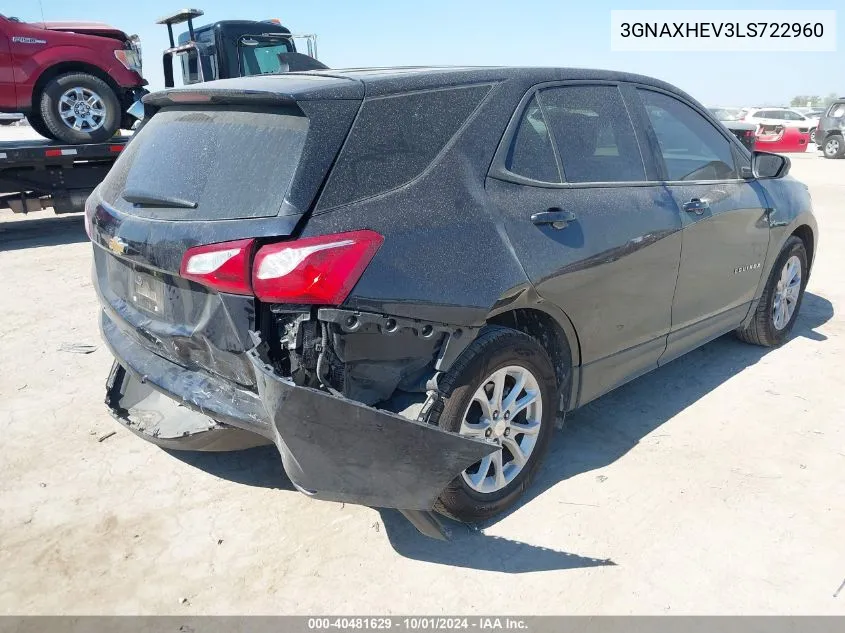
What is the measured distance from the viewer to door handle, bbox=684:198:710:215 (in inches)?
144

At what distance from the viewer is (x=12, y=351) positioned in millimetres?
4816

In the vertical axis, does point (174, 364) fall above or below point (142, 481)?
above

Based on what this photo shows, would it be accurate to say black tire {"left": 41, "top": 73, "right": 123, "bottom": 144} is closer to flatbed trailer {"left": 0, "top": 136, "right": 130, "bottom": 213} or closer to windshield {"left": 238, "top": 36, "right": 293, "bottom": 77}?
flatbed trailer {"left": 0, "top": 136, "right": 130, "bottom": 213}

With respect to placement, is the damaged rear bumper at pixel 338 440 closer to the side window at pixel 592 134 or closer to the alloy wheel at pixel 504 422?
the alloy wheel at pixel 504 422

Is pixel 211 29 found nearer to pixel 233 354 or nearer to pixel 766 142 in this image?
pixel 233 354

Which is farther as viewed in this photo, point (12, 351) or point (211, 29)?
point (211, 29)

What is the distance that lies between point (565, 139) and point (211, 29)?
26.8ft

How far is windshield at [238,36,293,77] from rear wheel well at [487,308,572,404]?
7959mm

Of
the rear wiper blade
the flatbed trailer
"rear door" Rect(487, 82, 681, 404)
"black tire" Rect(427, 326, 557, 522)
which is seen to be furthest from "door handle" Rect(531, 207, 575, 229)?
the flatbed trailer

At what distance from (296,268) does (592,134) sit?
5.83 ft

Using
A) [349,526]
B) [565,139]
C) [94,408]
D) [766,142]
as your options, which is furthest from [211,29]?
[766,142]

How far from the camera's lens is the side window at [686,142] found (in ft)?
12.1

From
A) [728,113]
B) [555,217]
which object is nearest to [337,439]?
[555,217]

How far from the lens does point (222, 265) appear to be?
231 centimetres
